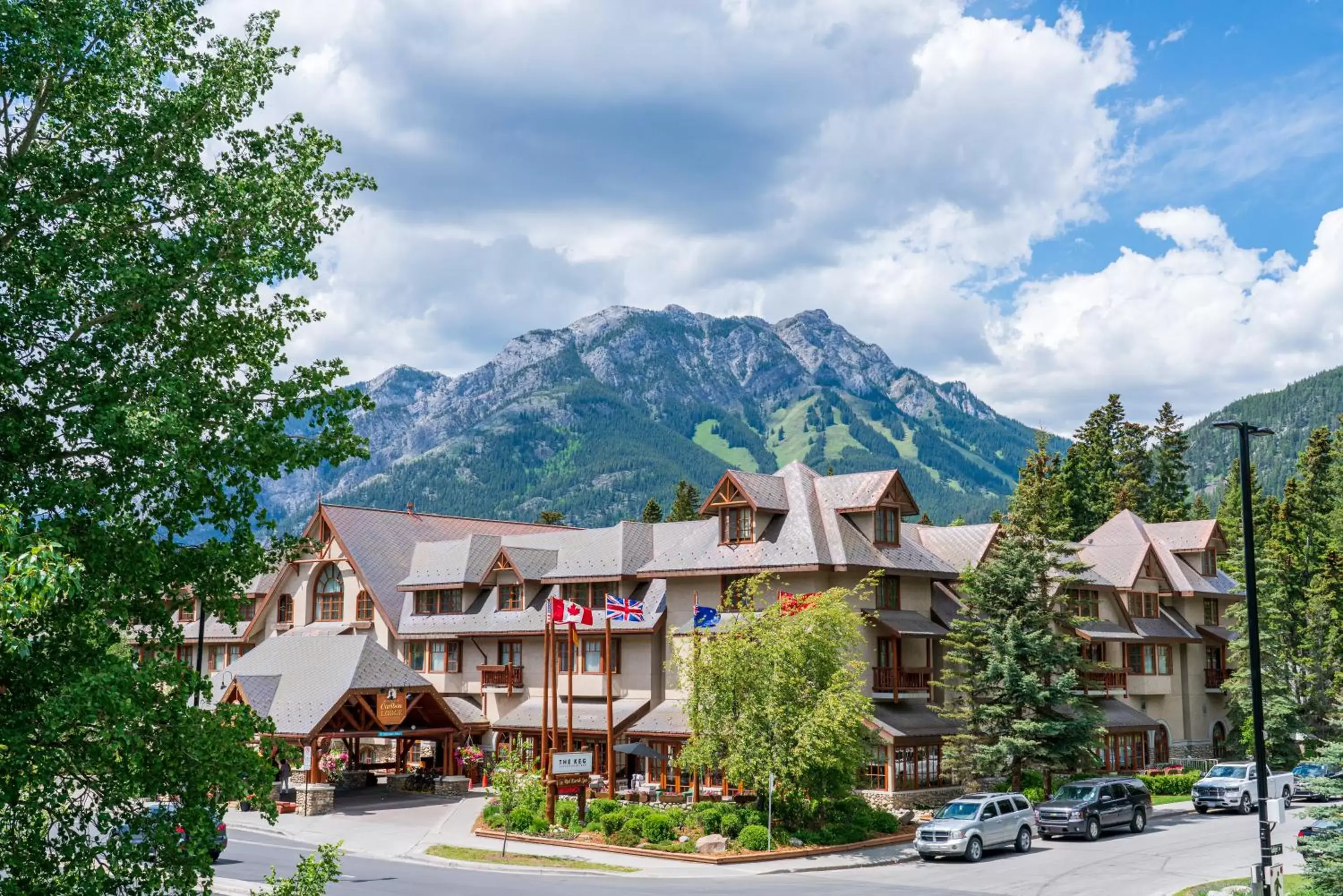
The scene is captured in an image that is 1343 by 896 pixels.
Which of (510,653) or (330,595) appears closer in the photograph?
(510,653)

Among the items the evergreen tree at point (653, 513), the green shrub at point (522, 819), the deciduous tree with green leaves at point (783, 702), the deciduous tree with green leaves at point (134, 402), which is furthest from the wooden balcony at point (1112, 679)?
the evergreen tree at point (653, 513)

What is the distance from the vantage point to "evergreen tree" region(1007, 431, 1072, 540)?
4809 cm

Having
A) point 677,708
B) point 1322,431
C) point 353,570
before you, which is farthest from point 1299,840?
point 1322,431

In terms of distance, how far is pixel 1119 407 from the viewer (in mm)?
105312

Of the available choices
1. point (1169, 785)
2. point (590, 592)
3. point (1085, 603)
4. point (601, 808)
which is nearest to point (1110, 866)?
point (601, 808)

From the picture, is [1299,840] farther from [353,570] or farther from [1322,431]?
[1322,431]

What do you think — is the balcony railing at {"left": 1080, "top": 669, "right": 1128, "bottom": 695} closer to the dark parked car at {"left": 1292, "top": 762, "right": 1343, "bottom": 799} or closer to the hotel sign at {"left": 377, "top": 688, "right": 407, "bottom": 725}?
the dark parked car at {"left": 1292, "top": 762, "right": 1343, "bottom": 799}

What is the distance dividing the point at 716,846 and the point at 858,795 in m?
9.05

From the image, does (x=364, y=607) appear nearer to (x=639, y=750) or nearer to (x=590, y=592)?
(x=590, y=592)

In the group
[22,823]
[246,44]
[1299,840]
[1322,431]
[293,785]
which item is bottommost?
[293,785]

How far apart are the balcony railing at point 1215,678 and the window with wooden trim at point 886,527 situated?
2608cm

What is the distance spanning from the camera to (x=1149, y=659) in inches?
2410

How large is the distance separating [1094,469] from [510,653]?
61883 mm

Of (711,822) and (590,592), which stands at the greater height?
(590,592)
